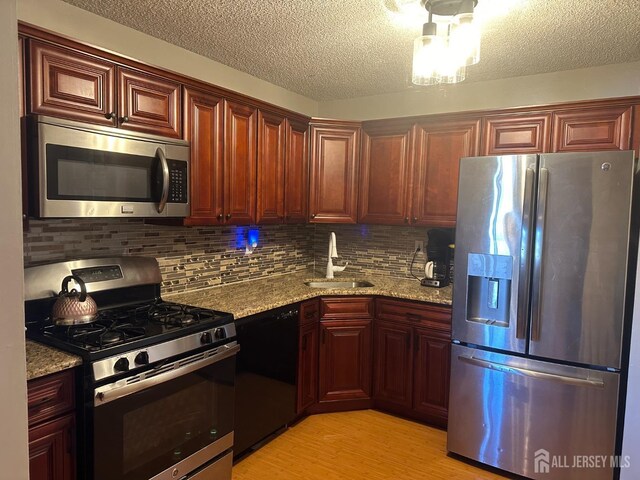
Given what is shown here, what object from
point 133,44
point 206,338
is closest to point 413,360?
point 206,338

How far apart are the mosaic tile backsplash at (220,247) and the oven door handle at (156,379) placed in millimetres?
715

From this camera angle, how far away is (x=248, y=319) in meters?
2.40

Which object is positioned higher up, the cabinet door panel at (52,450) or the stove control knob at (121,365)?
the stove control knob at (121,365)

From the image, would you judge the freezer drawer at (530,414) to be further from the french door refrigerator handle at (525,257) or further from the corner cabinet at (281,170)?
the corner cabinet at (281,170)

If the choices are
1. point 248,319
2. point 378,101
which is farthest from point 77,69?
point 378,101

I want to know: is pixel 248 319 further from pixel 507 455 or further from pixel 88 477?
pixel 507 455

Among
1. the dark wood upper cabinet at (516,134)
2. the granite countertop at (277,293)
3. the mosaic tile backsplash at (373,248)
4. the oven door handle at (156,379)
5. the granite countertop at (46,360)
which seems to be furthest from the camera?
the mosaic tile backsplash at (373,248)

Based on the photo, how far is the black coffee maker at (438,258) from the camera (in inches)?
127

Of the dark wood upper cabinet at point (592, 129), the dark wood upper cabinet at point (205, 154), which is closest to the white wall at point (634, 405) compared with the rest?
the dark wood upper cabinet at point (592, 129)

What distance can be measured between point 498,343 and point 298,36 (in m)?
2.08

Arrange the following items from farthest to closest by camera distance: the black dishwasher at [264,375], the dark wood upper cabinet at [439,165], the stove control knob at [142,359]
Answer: the dark wood upper cabinet at [439,165]
the black dishwasher at [264,375]
the stove control knob at [142,359]

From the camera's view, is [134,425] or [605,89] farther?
[605,89]

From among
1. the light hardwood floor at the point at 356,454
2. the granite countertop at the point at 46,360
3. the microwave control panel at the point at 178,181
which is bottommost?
the light hardwood floor at the point at 356,454

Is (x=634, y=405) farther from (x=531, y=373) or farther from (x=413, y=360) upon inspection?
(x=413, y=360)
